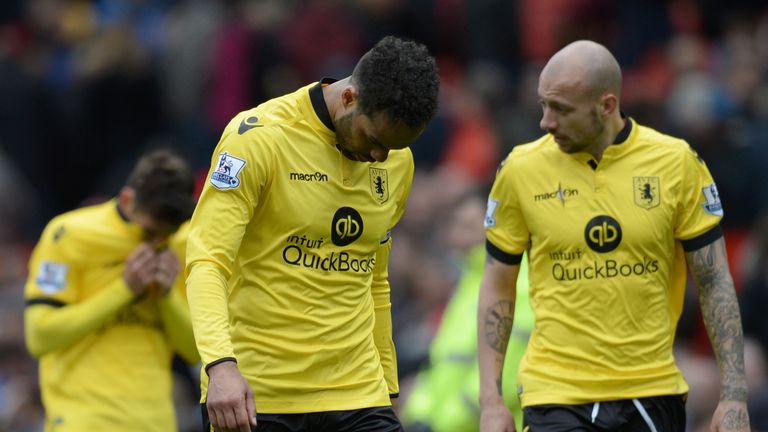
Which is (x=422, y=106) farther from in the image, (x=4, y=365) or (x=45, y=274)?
(x=4, y=365)

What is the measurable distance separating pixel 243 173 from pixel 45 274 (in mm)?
2362

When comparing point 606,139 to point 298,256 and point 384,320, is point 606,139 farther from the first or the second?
point 298,256

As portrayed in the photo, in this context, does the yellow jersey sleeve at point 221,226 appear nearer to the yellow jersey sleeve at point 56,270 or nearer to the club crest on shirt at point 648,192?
the club crest on shirt at point 648,192

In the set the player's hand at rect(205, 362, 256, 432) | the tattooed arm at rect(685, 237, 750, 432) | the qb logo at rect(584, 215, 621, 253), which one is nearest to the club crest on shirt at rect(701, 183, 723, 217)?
the tattooed arm at rect(685, 237, 750, 432)

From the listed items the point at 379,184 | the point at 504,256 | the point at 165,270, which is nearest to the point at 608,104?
the point at 504,256

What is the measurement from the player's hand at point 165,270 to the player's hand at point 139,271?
1.3 inches

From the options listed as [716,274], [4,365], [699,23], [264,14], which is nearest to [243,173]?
[716,274]

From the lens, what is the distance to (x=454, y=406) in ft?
29.8

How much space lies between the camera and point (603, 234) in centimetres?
664

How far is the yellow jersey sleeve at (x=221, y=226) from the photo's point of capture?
5547mm

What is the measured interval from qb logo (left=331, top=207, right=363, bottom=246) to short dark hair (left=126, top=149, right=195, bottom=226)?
1715 mm

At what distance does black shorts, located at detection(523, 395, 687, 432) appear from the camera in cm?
661

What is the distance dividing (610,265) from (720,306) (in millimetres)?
532

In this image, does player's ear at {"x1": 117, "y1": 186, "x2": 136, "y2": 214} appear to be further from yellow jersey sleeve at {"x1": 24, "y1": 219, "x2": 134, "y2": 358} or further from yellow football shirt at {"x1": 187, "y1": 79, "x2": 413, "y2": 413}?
yellow football shirt at {"x1": 187, "y1": 79, "x2": 413, "y2": 413}
